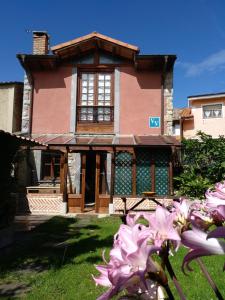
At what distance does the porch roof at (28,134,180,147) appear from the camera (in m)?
13.8

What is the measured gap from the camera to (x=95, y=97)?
15.9m

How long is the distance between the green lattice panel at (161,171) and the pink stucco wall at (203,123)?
7.51 metres

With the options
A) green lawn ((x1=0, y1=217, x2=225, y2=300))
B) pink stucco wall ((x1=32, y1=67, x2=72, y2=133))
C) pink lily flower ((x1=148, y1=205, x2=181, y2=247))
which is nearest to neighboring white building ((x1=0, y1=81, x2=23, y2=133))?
pink stucco wall ((x1=32, y1=67, x2=72, y2=133))

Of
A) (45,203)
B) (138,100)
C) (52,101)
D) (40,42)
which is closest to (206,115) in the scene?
(138,100)

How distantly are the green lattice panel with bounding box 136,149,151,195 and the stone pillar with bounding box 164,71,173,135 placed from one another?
6.18 ft

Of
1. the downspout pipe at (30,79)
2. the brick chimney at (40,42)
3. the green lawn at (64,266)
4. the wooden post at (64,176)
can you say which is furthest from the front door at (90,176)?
the green lawn at (64,266)

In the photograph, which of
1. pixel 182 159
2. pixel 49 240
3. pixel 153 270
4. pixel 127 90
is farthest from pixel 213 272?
pixel 127 90

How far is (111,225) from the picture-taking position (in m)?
10.5

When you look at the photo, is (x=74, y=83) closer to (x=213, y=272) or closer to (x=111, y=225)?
(x=111, y=225)

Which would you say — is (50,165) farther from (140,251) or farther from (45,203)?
(140,251)

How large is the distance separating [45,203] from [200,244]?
45.2 ft

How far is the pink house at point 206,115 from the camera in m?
21.1

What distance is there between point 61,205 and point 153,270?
43.6ft

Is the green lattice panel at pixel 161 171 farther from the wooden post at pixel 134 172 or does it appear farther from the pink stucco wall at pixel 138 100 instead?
the pink stucco wall at pixel 138 100
